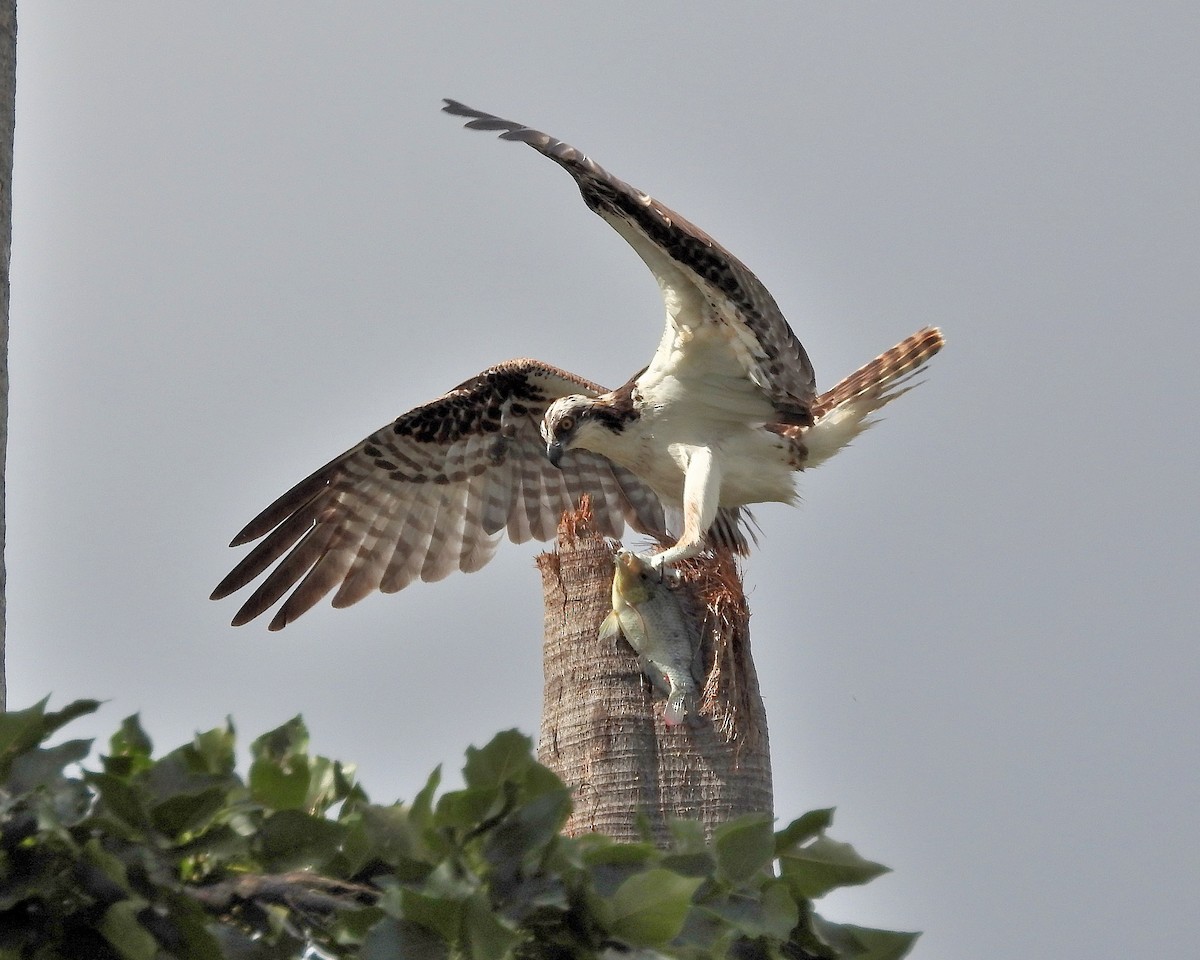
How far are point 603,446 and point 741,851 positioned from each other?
5525mm

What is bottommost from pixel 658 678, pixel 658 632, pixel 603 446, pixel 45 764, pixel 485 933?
pixel 485 933

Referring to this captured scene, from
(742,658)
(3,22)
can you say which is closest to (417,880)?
(3,22)

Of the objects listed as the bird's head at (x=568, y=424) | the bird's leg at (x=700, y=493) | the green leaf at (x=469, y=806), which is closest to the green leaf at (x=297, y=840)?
the green leaf at (x=469, y=806)

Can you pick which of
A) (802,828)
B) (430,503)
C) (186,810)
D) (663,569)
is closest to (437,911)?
(186,810)

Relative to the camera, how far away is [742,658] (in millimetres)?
5297

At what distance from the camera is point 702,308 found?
7.22 metres

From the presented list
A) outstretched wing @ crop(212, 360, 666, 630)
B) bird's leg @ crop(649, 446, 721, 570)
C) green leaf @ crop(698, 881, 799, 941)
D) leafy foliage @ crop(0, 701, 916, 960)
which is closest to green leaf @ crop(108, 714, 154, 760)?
leafy foliage @ crop(0, 701, 916, 960)

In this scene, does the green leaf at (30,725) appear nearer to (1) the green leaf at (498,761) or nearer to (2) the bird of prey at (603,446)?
(1) the green leaf at (498,761)

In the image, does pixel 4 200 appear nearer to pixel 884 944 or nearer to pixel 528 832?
pixel 528 832

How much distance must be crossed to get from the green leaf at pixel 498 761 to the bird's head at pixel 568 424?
5562 millimetres

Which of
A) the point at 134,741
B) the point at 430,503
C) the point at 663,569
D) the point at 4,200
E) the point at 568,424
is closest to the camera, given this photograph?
the point at 134,741

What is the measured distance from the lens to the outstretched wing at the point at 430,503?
9094mm

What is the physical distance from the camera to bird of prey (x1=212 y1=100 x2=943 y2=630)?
7.01 m

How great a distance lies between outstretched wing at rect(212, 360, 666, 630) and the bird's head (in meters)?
1.06
